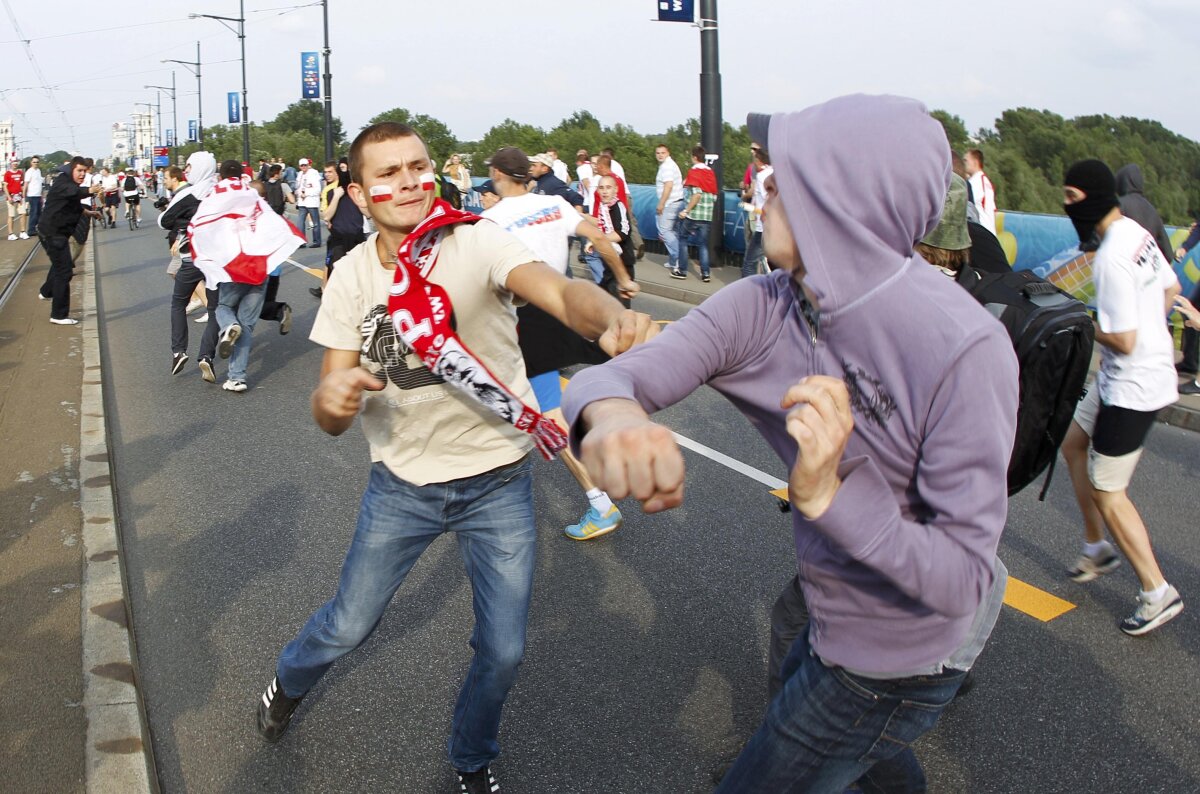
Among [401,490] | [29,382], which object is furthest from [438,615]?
[29,382]

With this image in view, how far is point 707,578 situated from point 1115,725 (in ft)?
5.79

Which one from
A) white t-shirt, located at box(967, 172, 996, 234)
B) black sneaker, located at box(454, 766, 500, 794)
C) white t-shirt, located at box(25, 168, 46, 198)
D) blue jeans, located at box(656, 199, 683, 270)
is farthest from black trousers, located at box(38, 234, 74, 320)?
white t-shirt, located at box(25, 168, 46, 198)

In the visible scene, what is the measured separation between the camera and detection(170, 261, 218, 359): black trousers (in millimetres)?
8977

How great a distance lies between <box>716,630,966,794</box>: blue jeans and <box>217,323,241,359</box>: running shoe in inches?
293

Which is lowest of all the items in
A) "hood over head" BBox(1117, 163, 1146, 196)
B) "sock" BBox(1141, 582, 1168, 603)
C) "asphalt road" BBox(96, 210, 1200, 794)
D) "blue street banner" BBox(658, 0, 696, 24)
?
"asphalt road" BBox(96, 210, 1200, 794)

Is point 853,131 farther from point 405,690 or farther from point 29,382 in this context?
point 29,382

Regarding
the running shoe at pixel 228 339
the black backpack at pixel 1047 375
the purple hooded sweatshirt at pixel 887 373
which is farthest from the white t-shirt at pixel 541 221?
the purple hooded sweatshirt at pixel 887 373

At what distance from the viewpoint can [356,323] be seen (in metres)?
2.66

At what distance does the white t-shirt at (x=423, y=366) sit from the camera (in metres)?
2.56

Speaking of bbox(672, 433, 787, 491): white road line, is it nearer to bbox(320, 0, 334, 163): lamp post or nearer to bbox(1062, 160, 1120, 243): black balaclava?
bbox(1062, 160, 1120, 243): black balaclava

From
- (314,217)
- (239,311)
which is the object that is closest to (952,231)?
(239,311)

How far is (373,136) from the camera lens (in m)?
2.82

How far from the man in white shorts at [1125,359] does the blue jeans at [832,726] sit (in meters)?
2.66

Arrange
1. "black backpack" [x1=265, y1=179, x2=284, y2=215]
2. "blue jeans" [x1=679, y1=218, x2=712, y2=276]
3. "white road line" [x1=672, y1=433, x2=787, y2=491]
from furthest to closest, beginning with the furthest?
"black backpack" [x1=265, y1=179, x2=284, y2=215] → "blue jeans" [x1=679, y1=218, x2=712, y2=276] → "white road line" [x1=672, y1=433, x2=787, y2=491]
